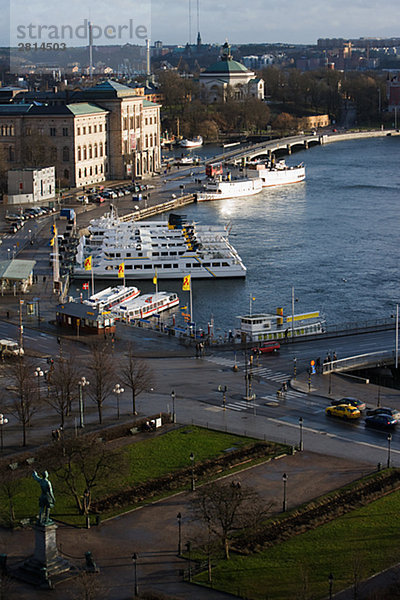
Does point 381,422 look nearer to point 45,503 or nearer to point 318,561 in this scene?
point 318,561

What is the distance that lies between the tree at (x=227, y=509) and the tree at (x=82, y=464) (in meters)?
2.03

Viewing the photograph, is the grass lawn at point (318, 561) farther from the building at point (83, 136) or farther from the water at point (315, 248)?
the building at point (83, 136)

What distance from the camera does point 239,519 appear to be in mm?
21656

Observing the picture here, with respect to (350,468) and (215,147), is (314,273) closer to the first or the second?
(350,468)

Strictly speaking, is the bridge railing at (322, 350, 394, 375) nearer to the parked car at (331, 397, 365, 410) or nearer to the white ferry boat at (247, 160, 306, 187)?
the parked car at (331, 397, 365, 410)

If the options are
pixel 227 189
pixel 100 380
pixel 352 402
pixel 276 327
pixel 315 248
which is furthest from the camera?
pixel 227 189

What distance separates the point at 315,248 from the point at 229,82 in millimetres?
99464

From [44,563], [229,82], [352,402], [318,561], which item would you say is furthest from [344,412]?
[229,82]

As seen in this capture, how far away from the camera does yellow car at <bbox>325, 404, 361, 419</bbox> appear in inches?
1127

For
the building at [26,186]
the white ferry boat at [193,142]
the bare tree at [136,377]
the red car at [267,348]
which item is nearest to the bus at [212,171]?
the building at [26,186]

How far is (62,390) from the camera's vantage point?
2802cm

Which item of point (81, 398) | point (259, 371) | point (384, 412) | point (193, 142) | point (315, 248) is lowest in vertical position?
point (315, 248)

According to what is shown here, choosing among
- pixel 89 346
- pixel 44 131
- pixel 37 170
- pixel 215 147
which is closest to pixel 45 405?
pixel 89 346

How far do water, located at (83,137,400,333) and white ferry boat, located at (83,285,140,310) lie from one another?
2627 millimetres
